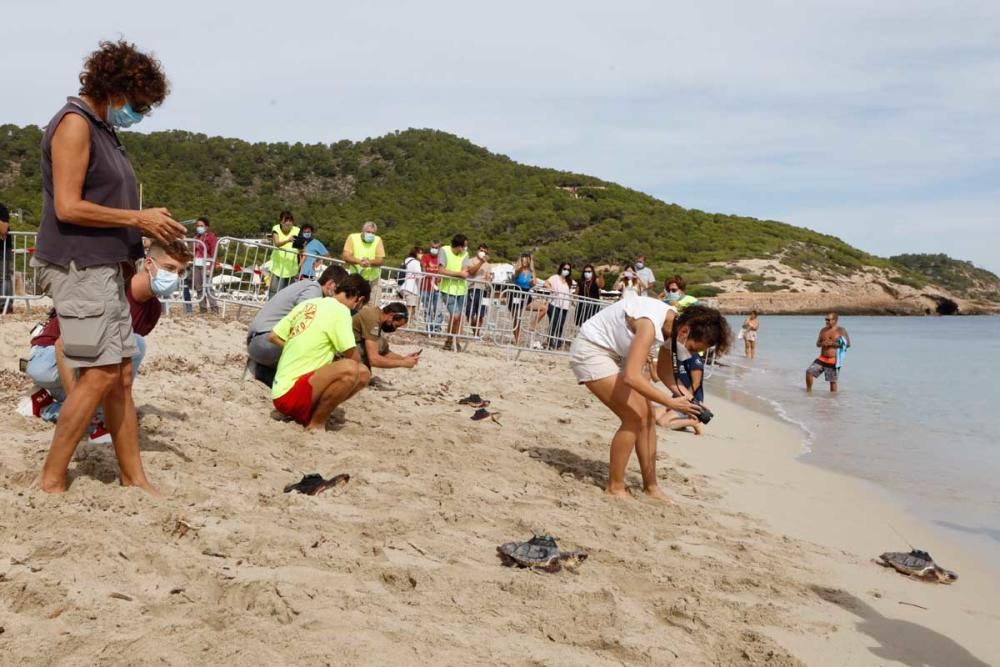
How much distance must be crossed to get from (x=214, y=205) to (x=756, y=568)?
176 feet

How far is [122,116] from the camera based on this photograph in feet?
12.0

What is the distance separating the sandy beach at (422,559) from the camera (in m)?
2.88

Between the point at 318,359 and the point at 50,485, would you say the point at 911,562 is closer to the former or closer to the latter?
the point at 318,359

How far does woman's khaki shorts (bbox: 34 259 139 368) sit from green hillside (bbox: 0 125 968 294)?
42.7 m

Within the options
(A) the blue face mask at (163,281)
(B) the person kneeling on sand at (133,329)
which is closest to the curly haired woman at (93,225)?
(B) the person kneeling on sand at (133,329)

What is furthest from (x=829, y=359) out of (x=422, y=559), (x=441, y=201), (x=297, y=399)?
(x=441, y=201)

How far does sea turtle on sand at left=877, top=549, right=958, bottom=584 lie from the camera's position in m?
4.51

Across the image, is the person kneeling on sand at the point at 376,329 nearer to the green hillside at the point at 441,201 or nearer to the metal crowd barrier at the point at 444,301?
the metal crowd barrier at the point at 444,301

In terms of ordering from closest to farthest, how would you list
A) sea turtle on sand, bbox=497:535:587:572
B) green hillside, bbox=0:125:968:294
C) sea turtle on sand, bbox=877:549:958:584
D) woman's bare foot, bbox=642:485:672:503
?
sea turtle on sand, bbox=497:535:587:572 → sea turtle on sand, bbox=877:549:958:584 → woman's bare foot, bbox=642:485:672:503 → green hillside, bbox=0:125:968:294

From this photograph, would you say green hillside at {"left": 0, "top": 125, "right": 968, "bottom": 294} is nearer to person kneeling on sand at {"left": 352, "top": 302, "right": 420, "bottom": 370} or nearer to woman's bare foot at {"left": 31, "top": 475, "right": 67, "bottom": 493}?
person kneeling on sand at {"left": 352, "top": 302, "right": 420, "bottom": 370}

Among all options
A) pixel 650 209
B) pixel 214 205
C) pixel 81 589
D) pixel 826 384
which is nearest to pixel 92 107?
pixel 81 589

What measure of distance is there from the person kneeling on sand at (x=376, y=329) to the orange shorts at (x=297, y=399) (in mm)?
1138

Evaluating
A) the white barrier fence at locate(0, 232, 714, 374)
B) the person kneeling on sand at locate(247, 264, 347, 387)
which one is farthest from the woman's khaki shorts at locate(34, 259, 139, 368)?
the white barrier fence at locate(0, 232, 714, 374)

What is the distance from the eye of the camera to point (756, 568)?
4.34 meters
